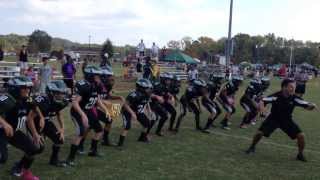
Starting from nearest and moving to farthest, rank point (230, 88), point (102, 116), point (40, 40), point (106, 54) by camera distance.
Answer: point (102, 116)
point (230, 88)
point (106, 54)
point (40, 40)

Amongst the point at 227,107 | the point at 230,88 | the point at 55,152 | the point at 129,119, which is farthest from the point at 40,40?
the point at 55,152

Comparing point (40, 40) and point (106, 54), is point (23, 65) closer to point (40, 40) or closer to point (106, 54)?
point (106, 54)

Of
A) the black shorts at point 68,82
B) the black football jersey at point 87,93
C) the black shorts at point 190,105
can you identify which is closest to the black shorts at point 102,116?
the black football jersey at point 87,93

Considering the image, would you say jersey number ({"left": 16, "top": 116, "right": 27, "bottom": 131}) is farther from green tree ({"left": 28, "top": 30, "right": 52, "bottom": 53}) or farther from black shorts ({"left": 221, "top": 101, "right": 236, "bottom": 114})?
green tree ({"left": 28, "top": 30, "right": 52, "bottom": 53})

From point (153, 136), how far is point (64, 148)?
303 centimetres

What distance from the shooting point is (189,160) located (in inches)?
404

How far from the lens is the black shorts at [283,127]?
11.0 meters

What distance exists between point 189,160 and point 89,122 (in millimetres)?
2250

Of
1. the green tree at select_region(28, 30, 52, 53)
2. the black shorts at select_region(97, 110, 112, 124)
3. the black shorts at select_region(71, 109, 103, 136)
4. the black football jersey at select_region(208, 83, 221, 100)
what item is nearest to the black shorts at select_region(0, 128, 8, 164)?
the black shorts at select_region(71, 109, 103, 136)

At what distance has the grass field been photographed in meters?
8.78

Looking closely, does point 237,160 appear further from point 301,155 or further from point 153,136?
point 153,136

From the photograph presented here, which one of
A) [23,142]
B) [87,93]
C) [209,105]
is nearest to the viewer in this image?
[23,142]

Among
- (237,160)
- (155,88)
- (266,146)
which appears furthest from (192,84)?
(237,160)

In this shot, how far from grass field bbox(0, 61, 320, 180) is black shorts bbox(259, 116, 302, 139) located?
0.58 metres
